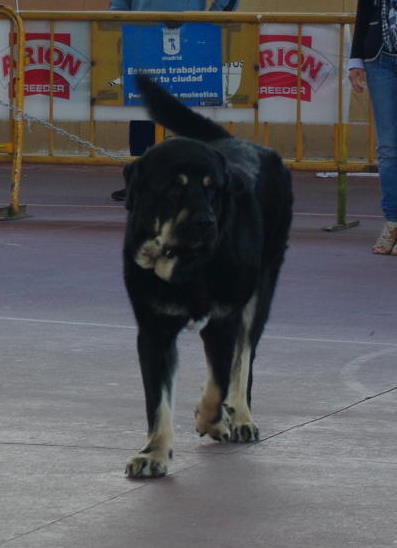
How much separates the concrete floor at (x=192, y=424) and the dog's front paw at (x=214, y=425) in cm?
4

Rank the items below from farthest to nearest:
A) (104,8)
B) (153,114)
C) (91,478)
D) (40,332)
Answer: (104,8) < (40,332) < (153,114) < (91,478)

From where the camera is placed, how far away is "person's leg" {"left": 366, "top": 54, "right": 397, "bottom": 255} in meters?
10.5

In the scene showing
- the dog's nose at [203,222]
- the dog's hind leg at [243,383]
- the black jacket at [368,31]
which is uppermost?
the black jacket at [368,31]

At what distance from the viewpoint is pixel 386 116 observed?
10688mm

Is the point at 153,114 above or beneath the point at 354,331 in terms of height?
above

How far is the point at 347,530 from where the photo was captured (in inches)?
182

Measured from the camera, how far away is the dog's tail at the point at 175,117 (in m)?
6.20

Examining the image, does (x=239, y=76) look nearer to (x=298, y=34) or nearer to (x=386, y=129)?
(x=298, y=34)

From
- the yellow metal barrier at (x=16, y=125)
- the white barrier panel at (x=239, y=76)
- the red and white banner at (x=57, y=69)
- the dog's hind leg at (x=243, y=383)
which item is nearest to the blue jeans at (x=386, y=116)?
the white barrier panel at (x=239, y=76)

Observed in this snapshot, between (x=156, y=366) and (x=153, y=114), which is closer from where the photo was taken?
(x=156, y=366)

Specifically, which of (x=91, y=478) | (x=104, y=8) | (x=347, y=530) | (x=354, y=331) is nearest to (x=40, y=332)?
(x=354, y=331)

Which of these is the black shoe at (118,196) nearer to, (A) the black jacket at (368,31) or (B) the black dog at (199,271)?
(A) the black jacket at (368,31)

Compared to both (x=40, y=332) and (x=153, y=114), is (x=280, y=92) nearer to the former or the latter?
(x=40, y=332)

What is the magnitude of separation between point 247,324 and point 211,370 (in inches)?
11.5
